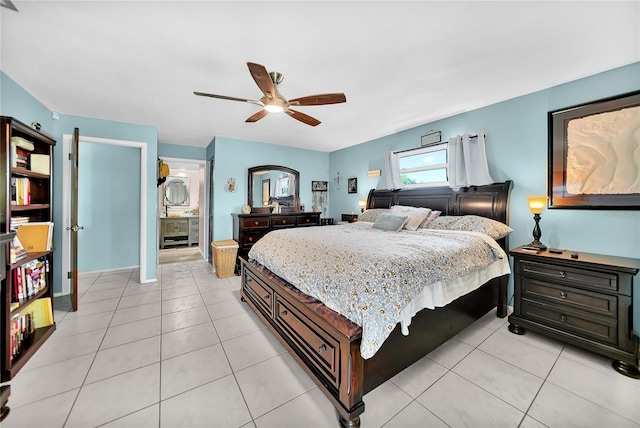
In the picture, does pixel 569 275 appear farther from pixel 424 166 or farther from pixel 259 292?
pixel 259 292

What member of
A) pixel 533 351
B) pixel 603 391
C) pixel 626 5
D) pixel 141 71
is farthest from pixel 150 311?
pixel 626 5

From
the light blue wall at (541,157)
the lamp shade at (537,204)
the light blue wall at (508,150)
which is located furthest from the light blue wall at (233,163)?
the lamp shade at (537,204)

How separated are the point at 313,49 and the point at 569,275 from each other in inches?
116

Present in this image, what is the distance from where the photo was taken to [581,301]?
2141 millimetres

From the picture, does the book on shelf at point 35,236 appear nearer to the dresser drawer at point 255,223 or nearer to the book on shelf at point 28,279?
the book on shelf at point 28,279

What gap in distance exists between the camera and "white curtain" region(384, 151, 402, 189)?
4.34 m

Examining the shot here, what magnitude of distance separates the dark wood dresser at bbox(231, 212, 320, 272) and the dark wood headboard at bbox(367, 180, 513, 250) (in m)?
1.83

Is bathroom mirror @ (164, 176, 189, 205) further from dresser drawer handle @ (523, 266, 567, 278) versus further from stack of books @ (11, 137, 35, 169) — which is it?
dresser drawer handle @ (523, 266, 567, 278)

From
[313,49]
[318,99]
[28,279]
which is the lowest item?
[28,279]

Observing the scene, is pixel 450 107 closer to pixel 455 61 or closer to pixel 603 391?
pixel 455 61

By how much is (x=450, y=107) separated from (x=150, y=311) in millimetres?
4533

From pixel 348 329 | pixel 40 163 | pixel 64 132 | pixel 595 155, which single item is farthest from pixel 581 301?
pixel 64 132

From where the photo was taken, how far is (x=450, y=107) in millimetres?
3258

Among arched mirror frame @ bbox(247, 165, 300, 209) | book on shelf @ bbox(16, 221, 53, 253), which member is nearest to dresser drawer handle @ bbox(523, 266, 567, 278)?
arched mirror frame @ bbox(247, 165, 300, 209)
